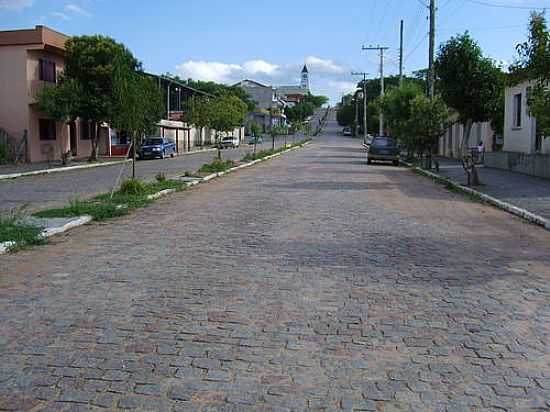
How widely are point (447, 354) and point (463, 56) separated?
22.1 meters

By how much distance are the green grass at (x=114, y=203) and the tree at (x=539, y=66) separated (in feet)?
28.7

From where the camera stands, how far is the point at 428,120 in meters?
29.9

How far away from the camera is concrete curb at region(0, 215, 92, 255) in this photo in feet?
31.2

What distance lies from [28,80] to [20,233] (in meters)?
27.2

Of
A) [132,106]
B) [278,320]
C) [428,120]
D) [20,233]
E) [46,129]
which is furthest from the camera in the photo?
[46,129]

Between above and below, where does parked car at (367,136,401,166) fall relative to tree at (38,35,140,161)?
below

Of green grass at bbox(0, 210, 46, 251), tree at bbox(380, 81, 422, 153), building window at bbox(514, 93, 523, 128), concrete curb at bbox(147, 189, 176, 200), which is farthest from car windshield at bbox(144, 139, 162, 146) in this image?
green grass at bbox(0, 210, 46, 251)

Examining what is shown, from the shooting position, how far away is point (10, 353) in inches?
200

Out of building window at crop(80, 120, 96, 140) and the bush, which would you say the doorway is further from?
the bush

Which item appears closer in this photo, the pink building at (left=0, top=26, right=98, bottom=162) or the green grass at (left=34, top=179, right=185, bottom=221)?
the green grass at (left=34, top=179, right=185, bottom=221)

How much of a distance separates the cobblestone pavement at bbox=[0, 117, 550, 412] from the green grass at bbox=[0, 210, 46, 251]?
0.30 meters

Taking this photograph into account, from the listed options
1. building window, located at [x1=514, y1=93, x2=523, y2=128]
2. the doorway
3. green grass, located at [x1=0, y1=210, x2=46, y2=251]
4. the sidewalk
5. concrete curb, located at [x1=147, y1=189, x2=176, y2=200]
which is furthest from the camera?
the doorway

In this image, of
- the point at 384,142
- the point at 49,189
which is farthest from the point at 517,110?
the point at 49,189

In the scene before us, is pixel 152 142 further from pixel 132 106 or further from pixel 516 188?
pixel 516 188
